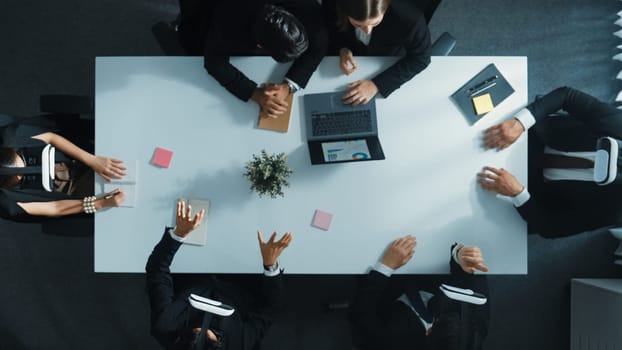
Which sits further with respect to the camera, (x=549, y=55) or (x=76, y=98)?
(x=549, y=55)

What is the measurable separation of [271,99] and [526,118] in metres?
1.03

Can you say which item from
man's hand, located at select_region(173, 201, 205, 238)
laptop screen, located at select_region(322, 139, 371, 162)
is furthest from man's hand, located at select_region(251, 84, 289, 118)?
man's hand, located at select_region(173, 201, 205, 238)

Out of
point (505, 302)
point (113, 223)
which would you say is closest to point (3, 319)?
point (113, 223)

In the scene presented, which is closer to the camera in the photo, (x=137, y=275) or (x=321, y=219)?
(x=321, y=219)

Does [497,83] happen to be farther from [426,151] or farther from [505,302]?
[505,302]

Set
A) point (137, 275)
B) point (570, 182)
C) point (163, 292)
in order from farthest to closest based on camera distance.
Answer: point (137, 275), point (570, 182), point (163, 292)

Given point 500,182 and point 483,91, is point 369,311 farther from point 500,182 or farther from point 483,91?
point 483,91

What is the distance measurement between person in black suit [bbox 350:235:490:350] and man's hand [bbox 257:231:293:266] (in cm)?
39

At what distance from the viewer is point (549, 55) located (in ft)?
7.95

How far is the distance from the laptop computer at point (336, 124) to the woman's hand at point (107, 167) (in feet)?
2.56

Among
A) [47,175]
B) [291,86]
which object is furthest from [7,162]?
[291,86]

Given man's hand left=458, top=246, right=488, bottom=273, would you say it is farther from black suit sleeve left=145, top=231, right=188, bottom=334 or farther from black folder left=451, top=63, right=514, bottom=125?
black suit sleeve left=145, top=231, right=188, bottom=334

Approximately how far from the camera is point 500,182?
5.74ft

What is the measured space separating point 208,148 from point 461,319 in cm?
118
